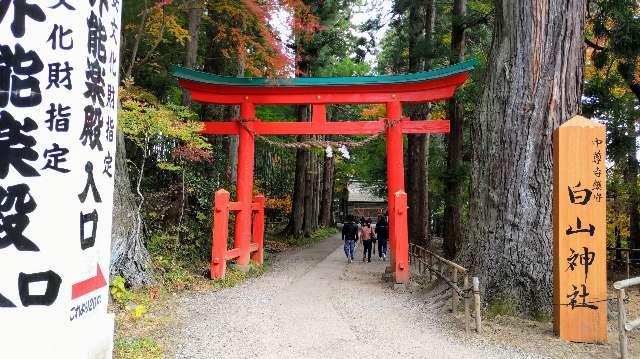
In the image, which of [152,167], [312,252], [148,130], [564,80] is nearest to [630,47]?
[564,80]

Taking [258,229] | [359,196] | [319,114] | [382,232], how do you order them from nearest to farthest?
[319,114], [258,229], [382,232], [359,196]

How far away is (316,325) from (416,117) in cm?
1116

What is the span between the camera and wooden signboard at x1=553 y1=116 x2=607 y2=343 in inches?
216

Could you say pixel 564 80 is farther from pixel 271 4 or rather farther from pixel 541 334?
pixel 271 4

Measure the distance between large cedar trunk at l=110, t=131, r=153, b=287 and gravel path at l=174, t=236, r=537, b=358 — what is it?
2.89 feet

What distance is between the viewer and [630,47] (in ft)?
33.6

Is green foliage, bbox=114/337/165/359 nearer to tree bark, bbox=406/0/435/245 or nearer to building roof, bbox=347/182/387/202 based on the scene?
tree bark, bbox=406/0/435/245

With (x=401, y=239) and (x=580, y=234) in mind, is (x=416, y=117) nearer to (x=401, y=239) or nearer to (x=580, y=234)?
(x=401, y=239)

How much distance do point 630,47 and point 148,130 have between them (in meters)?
10.2

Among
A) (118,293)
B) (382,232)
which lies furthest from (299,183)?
(118,293)

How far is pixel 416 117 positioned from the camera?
16.3 meters

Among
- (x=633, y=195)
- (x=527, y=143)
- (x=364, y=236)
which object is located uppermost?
(x=527, y=143)

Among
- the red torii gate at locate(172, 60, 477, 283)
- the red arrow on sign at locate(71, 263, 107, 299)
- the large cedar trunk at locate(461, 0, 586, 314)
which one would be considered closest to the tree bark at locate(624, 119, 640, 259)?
the red torii gate at locate(172, 60, 477, 283)

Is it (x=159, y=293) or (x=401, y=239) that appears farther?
(x=401, y=239)
